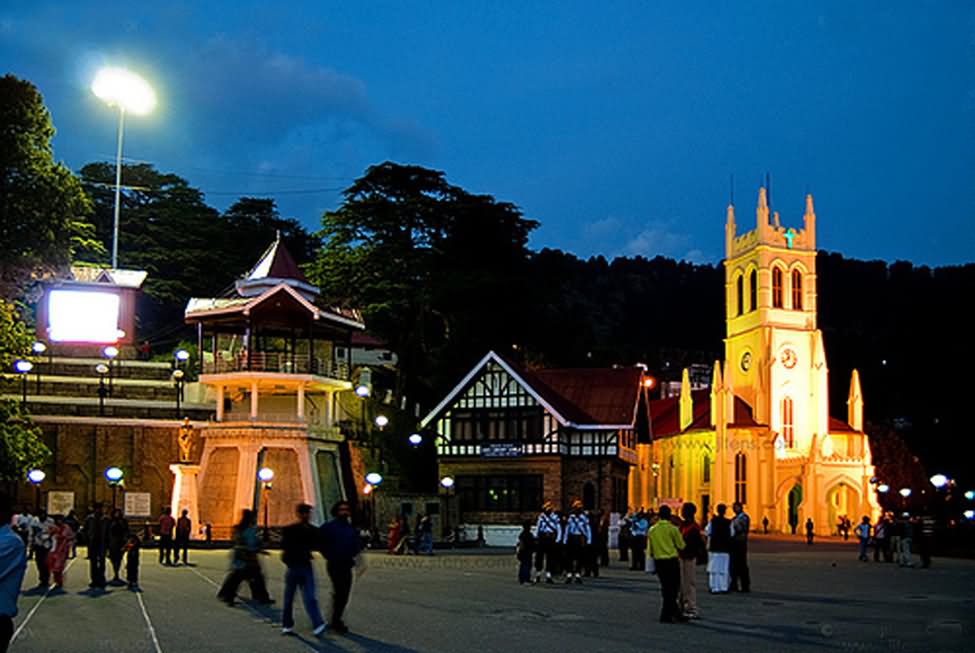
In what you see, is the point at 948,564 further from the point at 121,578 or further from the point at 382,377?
the point at 382,377

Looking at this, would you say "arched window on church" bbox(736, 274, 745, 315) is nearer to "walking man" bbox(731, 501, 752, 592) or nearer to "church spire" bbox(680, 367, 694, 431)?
"church spire" bbox(680, 367, 694, 431)

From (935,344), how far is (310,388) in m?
42.0

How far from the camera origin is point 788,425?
75625 mm

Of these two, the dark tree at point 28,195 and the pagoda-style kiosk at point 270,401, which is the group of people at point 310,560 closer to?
the dark tree at point 28,195

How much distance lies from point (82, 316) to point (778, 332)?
46.6 meters

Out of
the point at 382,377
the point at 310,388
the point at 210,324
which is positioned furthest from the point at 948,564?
the point at 382,377

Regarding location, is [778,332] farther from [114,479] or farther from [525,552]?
[525,552]

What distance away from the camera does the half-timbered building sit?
52438mm

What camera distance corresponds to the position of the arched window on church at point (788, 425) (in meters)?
75.1

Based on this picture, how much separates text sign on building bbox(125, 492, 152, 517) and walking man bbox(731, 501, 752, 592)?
30048mm

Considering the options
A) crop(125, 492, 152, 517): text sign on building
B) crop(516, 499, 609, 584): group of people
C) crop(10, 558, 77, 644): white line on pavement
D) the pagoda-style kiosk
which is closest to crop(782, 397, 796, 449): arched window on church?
the pagoda-style kiosk

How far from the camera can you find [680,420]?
79750mm

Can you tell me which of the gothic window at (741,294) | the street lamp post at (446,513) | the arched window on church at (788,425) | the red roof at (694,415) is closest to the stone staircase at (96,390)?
the street lamp post at (446,513)

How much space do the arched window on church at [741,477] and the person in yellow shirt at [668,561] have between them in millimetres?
56746
